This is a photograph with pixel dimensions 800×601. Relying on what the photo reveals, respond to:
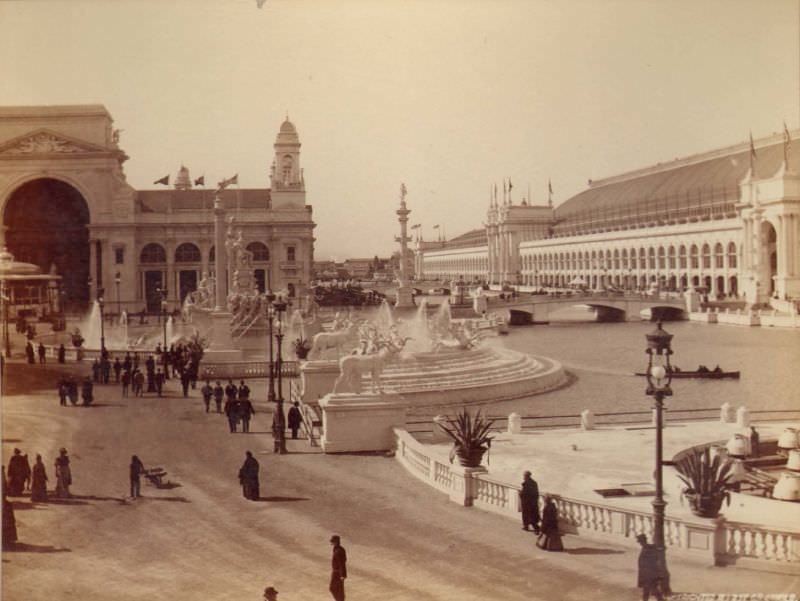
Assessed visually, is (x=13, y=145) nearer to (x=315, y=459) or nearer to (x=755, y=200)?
(x=315, y=459)

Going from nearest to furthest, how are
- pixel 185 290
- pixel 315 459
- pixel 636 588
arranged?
pixel 636 588, pixel 315 459, pixel 185 290

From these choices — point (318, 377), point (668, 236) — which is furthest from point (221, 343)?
point (668, 236)

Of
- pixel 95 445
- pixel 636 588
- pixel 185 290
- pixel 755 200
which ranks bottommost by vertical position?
pixel 636 588

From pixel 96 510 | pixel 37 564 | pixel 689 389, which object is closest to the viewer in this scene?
pixel 37 564

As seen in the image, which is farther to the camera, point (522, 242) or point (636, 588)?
point (522, 242)

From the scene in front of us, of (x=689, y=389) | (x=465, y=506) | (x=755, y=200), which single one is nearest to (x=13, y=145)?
(x=465, y=506)

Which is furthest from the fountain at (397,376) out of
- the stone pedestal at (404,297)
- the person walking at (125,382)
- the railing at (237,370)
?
the stone pedestal at (404,297)

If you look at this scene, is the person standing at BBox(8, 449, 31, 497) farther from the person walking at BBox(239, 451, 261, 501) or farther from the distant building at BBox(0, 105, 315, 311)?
the distant building at BBox(0, 105, 315, 311)
